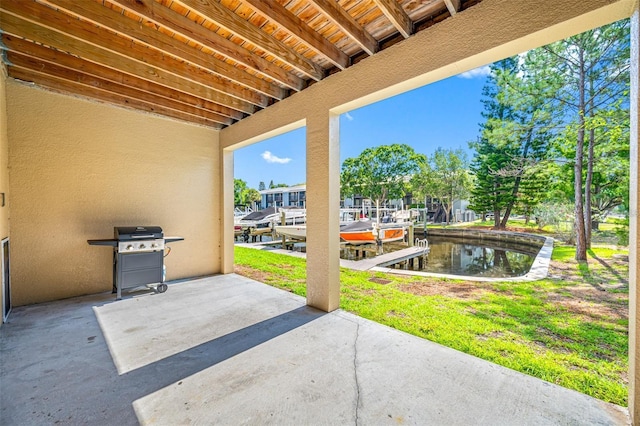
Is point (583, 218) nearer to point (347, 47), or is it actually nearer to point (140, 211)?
point (347, 47)

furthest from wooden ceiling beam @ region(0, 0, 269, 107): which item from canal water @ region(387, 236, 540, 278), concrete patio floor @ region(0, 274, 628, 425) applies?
canal water @ region(387, 236, 540, 278)

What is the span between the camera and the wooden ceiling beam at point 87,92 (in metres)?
3.37

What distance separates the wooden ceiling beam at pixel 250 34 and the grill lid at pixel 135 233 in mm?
2938

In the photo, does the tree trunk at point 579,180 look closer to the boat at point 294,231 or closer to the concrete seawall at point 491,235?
the concrete seawall at point 491,235

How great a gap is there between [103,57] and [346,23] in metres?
2.71

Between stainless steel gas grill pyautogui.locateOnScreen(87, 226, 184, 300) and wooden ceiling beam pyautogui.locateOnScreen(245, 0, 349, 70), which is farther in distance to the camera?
stainless steel gas grill pyautogui.locateOnScreen(87, 226, 184, 300)

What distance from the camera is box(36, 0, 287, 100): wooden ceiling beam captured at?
2.29 meters

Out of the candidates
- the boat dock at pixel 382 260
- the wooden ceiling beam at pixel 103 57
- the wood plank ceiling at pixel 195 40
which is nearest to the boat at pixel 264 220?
the boat dock at pixel 382 260

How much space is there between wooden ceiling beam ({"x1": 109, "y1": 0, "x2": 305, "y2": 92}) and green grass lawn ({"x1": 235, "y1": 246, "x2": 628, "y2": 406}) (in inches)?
124

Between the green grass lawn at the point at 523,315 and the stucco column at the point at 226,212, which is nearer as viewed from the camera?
the green grass lawn at the point at 523,315

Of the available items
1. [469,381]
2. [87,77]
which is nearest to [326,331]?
[469,381]

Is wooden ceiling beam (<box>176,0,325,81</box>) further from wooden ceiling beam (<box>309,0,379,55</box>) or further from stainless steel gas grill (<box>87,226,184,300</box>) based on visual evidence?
stainless steel gas grill (<box>87,226,184,300</box>)

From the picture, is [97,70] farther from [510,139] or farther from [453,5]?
[510,139]

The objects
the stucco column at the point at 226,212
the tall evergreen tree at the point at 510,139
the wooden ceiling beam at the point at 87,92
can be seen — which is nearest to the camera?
the wooden ceiling beam at the point at 87,92
